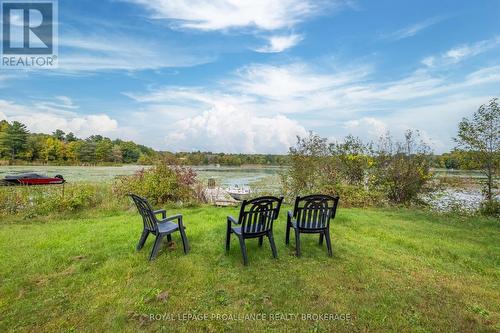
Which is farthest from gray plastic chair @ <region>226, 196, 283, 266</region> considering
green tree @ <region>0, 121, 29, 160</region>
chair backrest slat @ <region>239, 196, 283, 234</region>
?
green tree @ <region>0, 121, 29, 160</region>

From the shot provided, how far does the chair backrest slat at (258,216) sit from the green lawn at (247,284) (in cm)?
49

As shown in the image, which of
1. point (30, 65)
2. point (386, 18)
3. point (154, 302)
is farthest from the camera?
point (386, 18)

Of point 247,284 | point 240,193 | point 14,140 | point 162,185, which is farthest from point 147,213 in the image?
point 14,140

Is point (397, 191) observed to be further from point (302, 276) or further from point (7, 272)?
point (7, 272)

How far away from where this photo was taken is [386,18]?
8.43 m

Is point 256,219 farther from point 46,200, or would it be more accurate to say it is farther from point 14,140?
point 14,140

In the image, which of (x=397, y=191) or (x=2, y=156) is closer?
(x=397, y=191)

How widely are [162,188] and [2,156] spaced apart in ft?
146

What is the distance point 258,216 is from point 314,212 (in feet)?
2.93

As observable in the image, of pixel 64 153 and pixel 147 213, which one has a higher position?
pixel 64 153

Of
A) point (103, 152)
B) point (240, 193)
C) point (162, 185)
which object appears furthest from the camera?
point (103, 152)

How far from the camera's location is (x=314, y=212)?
3.75 m

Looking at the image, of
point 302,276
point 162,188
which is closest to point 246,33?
point 162,188

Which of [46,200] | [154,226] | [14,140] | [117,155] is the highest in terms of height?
[14,140]
